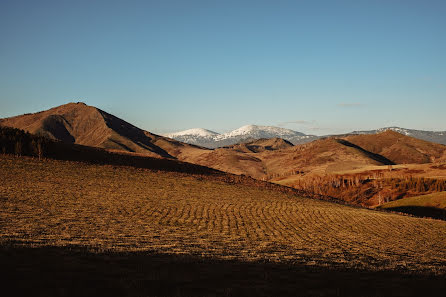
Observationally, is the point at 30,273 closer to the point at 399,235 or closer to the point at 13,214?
the point at 13,214

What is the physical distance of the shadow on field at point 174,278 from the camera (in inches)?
462

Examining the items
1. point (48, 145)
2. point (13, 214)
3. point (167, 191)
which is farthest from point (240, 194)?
point (48, 145)

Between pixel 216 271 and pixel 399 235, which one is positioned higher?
pixel 216 271

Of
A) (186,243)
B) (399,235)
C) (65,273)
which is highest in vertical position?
(65,273)

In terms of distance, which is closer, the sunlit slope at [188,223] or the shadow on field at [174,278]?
the shadow on field at [174,278]

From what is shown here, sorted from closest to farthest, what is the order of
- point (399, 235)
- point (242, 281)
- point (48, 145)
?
point (242, 281) < point (399, 235) < point (48, 145)

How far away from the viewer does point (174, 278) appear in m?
13.6

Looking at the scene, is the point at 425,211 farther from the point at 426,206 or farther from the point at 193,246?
the point at 193,246

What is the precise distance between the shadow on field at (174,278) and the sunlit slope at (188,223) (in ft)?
8.51

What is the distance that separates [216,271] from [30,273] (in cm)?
775

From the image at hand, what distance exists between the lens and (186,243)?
2384 cm

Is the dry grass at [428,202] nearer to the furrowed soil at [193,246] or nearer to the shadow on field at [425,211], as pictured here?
the shadow on field at [425,211]

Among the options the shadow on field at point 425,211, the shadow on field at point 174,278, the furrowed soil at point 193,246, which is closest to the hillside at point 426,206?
the shadow on field at point 425,211

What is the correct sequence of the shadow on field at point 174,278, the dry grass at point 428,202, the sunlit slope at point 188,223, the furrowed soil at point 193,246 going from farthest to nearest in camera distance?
the dry grass at point 428,202
the sunlit slope at point 188,223
the furrowed soil at point 193,246
the shadow on field at point 174,278
